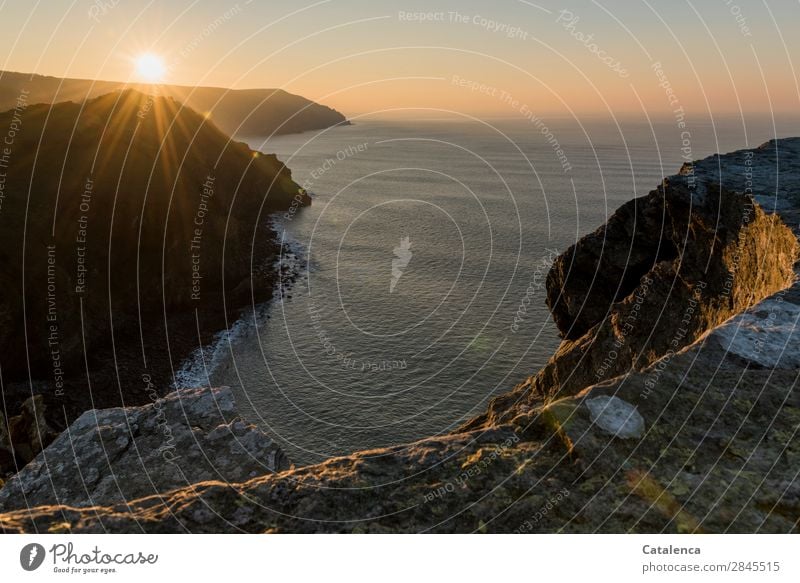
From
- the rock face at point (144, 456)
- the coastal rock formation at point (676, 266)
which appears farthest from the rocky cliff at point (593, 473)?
the coastal rock formation at point (676, 266)

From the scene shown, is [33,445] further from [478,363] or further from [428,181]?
[428,181]

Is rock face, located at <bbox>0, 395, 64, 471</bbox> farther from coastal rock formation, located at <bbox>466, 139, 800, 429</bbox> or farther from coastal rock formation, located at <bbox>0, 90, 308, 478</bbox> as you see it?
coastal rock formation, located at <bbox>466, 139, 800, 429</bbox>

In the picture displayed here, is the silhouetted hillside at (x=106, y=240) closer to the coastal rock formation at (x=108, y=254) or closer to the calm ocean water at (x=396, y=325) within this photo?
Answer: the coastal rock formation at (x=108, y=254)

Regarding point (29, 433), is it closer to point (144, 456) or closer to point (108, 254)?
point (108, 254)

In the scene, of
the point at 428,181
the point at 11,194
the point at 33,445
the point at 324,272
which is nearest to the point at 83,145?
the point at 11,194

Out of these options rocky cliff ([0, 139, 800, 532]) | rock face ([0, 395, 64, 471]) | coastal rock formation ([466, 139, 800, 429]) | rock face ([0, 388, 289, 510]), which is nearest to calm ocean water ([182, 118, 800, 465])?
rock face ([0, 395, 64, 471])

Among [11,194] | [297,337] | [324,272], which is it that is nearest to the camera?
[11,194]

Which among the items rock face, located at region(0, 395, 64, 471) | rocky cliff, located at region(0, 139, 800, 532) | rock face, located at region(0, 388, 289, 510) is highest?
rocky cliff, located at region(0, 139, 800, 532)

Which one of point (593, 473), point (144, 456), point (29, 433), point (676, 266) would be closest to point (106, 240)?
point (29, 433)
